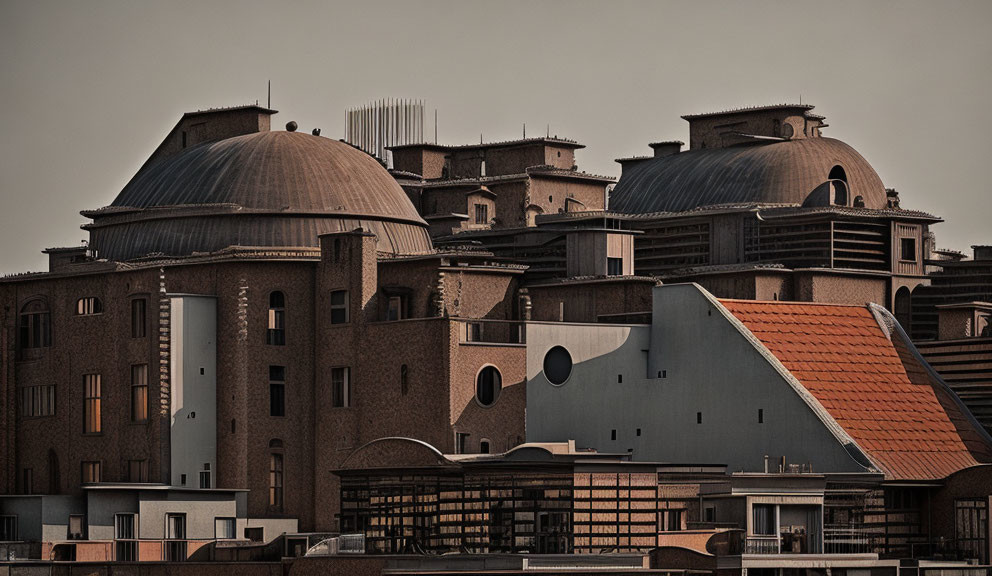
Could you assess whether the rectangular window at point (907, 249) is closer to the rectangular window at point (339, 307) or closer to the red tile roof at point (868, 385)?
the red tile roof at point (868, 385)

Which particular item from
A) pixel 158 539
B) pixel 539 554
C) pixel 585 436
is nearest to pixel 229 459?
pixel 158 539

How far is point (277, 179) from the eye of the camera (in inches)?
4700

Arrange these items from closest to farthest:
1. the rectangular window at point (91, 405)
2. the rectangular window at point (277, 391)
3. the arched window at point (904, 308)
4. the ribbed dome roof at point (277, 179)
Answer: the rectangular window at point (277, 391) < the rectangular window at point (91, 405) < the ribbed dome roof at point (277, 179) < the arched window at point (904, 308)

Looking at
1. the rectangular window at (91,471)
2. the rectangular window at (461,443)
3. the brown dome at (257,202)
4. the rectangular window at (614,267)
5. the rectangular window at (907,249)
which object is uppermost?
the brown dome at (257,202)

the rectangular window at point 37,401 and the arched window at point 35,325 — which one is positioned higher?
the arched window at point 35,325

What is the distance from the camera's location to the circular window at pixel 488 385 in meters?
110

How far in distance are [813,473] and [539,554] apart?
1564 centimetres

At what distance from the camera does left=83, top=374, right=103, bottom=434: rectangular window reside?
381 ft

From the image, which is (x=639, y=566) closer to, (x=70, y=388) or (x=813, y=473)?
(x=813, y=473)

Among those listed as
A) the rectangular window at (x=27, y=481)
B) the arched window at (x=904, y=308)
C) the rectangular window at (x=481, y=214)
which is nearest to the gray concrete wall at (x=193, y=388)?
the rectangular window at (x=27, y=481)

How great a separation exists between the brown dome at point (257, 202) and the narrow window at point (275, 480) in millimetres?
10402

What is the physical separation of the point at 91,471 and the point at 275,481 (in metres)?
9.49

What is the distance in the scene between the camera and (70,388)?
118 m

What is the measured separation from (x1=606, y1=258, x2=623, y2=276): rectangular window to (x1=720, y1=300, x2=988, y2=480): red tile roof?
10.1 m
